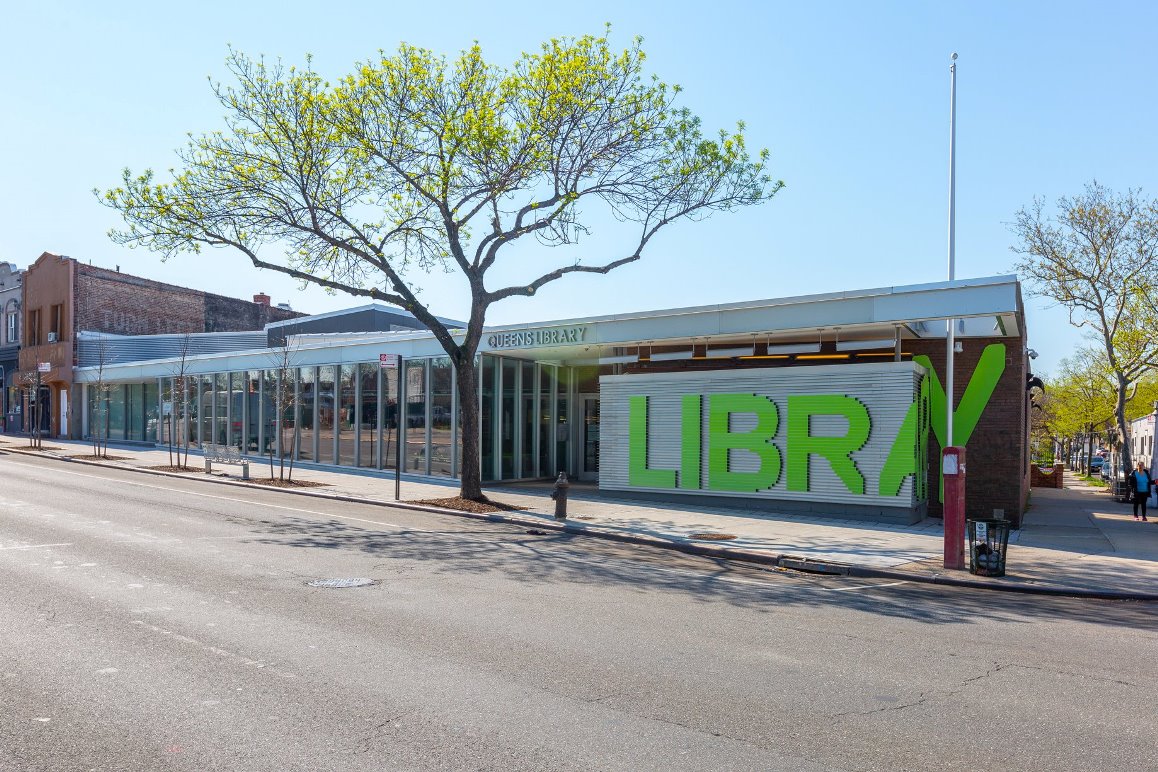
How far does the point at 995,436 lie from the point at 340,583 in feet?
47.2

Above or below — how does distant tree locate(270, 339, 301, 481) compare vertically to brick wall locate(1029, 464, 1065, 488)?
above

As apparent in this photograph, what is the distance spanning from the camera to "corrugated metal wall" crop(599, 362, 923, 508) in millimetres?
16766

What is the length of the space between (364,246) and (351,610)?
12317 millimetres

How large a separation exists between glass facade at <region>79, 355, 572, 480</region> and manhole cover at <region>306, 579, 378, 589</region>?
11070 mm

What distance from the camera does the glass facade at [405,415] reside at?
23.7 metres

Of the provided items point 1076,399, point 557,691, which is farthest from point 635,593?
point 1076,399

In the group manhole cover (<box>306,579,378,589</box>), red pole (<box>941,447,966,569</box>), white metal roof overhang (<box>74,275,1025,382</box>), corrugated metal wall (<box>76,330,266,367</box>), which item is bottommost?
manhole cover (<box>306,579,378,589</box>)

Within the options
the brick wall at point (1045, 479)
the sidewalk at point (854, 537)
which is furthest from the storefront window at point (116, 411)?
the brick wall at point (1045, 479)

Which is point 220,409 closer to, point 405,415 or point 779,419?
point 405,415

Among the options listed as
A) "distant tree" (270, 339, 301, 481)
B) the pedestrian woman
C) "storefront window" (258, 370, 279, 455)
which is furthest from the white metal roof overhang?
"storefront window" (258, 370, 279, 455)

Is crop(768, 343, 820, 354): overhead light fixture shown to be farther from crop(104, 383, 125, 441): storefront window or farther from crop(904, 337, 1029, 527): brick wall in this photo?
crop(104, 383, 125, 441): storefront window

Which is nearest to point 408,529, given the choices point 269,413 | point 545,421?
point 545,421

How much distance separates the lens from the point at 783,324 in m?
17.5

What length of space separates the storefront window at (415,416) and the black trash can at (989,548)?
16580 millimetres
